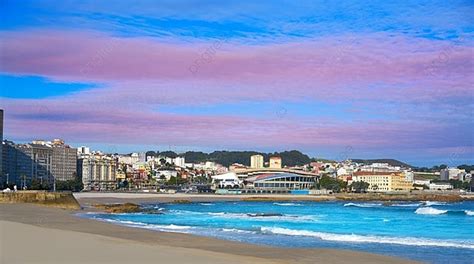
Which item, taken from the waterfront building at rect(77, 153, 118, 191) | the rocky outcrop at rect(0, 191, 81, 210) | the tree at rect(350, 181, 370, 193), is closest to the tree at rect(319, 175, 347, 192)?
the tree at rect(350, 181, 370, 193)

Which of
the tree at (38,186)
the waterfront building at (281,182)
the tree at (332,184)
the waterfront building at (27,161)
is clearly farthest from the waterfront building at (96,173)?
the tree at (38,186)

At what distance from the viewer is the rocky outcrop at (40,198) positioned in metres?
53.3

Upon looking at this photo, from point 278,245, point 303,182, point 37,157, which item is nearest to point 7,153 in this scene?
point 37,157

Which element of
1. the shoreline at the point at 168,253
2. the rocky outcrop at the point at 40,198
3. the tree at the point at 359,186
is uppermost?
the shoreline at the point at 168,253

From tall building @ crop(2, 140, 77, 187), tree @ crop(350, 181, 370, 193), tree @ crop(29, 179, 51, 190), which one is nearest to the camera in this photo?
tree @ crop(29, 179, 51, 190)

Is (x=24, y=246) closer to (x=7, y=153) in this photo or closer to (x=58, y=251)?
(x=58, y=251)

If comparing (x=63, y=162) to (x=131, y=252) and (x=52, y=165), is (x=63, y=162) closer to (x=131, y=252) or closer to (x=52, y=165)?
(x=52, y=165)

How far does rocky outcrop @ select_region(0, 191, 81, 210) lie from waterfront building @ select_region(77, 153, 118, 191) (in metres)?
127

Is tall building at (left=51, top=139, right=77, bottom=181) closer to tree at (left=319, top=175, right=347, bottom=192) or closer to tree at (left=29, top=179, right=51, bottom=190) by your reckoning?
tree at (left=29, top=179, right=51, bottom=190)

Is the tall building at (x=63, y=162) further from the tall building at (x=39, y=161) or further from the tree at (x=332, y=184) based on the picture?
the tree at (x=332, y=184)

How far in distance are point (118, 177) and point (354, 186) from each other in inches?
2806

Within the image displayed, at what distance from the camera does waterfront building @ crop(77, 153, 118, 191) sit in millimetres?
184500

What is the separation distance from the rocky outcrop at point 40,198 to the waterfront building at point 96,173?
127 metres

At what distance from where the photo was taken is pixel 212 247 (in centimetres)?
2080
